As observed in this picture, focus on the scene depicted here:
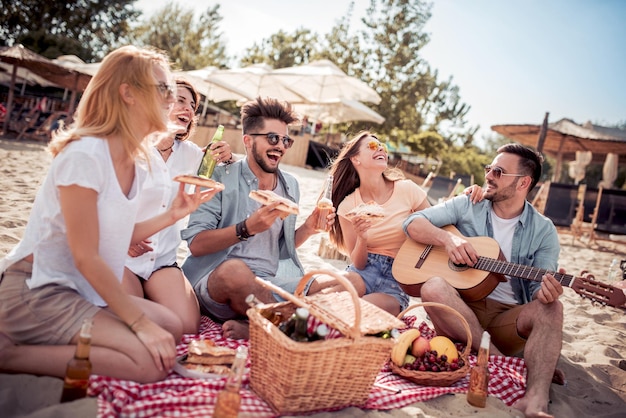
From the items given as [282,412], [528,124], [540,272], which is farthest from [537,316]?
[528,124]

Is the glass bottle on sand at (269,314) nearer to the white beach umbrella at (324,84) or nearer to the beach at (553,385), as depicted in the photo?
the beach at (553,385)

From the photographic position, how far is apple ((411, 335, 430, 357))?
3.22 m

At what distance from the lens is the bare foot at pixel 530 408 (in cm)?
272

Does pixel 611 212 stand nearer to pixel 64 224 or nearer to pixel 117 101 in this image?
pixel 117 101

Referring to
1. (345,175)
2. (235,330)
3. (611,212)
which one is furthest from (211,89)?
(235,330)

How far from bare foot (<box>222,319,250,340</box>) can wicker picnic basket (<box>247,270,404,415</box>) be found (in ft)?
2.59

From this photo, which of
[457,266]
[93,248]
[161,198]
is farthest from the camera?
[457,266]

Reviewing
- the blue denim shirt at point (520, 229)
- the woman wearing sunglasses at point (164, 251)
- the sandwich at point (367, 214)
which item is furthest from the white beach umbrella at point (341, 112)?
the sandwich at point (367, 214)

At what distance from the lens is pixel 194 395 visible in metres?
2.29

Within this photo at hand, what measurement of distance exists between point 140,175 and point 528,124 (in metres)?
14.4

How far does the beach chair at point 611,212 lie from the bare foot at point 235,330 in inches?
473

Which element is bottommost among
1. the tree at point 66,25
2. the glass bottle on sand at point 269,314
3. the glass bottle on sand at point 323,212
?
the glass bottle on sand at point 269,314

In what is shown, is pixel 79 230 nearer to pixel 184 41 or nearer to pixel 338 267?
pixel 338 267

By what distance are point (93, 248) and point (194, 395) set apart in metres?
0.83
